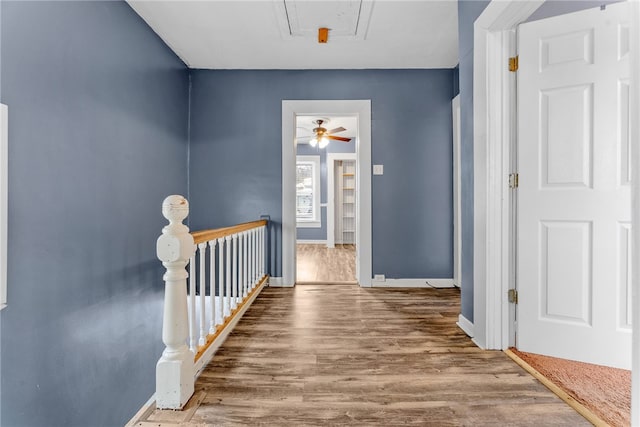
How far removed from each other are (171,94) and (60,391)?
2508mm

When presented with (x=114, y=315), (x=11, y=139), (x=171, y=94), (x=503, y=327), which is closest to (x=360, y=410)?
(x=503, y=327)

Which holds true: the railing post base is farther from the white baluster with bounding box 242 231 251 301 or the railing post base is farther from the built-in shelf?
the built-in shelf

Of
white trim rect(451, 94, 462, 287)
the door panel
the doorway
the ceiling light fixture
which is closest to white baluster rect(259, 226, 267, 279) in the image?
the ceiling light fixture

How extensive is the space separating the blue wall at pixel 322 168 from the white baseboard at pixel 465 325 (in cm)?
523

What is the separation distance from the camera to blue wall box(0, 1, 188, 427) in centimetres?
151

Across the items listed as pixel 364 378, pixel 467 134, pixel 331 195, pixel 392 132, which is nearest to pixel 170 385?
pixel 364 378

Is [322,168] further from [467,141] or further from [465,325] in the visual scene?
[465,325]

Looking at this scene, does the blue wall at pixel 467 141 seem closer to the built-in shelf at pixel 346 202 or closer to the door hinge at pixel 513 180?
the door hinge at pixel 513 180

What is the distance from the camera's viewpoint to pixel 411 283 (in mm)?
3301

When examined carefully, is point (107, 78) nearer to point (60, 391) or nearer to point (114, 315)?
point (114, 315)

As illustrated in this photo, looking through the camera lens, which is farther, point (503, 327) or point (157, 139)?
point (157, 139)

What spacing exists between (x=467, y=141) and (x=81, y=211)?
249 cm

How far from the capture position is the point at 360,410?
1.30 m

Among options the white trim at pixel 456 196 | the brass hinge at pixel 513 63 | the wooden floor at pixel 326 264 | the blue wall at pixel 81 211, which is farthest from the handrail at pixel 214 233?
the white trim at pixel 456 196
